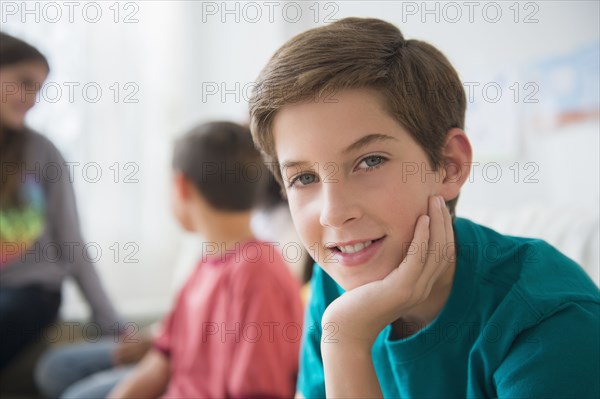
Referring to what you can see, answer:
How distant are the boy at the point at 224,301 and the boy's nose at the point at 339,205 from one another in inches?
20.3

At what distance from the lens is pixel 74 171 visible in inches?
88.8

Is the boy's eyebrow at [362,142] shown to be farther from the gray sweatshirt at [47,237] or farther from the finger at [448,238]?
the gray sweatshirt at [47,237]

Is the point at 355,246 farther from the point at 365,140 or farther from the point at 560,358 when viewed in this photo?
the point at 560,358

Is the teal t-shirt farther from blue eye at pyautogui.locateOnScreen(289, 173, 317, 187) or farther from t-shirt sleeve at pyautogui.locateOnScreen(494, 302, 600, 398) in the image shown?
blue eye at pyautogui.locateOnScreen(289, 173, 317, 187)

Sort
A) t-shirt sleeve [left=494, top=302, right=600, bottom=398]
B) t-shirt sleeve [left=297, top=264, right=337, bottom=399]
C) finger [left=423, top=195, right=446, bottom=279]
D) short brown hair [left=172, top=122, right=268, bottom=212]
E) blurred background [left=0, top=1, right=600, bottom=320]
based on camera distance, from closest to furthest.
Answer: t-shirt sleeve [left=494, top=302, right=600, bottom=398] → finger [left=423, top=195, right=446, bottom=279] → t-shirt sleeve [left=297, top=264, right=337, bottom=399] → blurred background [left=0, top=1, right=600, bottom=320] → short brown hair [left=172, top=122, right=268, bottom=212]

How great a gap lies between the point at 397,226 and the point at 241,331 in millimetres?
557

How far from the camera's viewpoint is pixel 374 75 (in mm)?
728

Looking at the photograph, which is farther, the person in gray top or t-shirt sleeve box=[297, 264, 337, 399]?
the person in gray top

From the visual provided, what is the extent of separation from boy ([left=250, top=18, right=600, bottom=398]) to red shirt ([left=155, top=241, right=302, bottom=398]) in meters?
0.41

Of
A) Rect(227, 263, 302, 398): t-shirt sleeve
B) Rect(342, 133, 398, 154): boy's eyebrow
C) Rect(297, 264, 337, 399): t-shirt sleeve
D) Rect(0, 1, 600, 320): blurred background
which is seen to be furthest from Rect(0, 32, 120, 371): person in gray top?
Rect(342, 133, 398, 154): boy's eyebrow

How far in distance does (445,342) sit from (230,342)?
57cm

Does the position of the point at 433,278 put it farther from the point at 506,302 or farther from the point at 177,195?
the point at 177,195

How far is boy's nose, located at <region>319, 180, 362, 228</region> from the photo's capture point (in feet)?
2.36

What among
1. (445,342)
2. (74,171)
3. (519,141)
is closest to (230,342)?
(445,342)
